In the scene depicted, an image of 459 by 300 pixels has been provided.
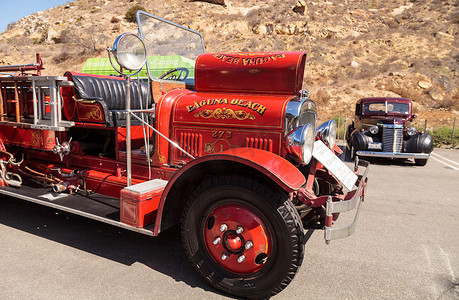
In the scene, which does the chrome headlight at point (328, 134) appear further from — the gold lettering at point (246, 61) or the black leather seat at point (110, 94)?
the black leather seat at point (110, 94)

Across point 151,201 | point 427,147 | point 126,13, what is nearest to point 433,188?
point 427,147

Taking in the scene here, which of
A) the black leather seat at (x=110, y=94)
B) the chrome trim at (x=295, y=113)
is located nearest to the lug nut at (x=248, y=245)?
the chrome trim at (x=295, y=113)

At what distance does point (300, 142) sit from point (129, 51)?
1734 mm

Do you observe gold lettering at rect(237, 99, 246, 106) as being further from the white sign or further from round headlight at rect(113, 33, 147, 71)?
round headlight at rect(113, 33, 147, 71)

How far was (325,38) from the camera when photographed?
83.1 feet

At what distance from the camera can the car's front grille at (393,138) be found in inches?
343

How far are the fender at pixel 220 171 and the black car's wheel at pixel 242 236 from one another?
122 millimetres

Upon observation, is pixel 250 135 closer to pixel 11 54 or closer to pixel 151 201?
pixel 151 201

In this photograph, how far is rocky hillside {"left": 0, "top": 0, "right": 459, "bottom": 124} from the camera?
19781mm

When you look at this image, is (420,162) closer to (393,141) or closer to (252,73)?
(393,141)

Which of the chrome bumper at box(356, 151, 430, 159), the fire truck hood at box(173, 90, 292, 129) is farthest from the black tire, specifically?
the fire truck hood at box(173, 90, 292, 129)

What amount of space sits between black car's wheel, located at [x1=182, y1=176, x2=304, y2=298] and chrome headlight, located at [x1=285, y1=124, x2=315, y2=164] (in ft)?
1.19

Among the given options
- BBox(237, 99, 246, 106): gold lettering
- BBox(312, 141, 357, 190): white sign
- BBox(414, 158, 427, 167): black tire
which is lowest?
BBox(414, 158, 427, 167): black tire

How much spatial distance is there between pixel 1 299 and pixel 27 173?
2.17 meters
